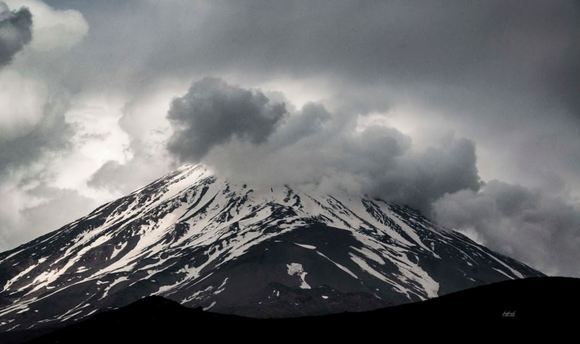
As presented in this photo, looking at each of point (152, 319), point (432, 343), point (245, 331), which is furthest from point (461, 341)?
point (152, 319)

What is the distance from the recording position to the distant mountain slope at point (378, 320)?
111 metres

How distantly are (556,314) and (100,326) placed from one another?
7949cm

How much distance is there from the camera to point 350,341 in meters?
122

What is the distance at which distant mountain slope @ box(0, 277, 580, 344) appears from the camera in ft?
364

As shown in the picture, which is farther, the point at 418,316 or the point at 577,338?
the point at 418,316

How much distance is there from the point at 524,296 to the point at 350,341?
90.2ft

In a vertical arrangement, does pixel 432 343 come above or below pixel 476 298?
below

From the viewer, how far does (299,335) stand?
130750 mm

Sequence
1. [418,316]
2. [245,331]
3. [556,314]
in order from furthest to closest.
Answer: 1. [245,331]
2. [418,316]
3. [556,314]

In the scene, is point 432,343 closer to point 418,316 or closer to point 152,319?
point 418,316

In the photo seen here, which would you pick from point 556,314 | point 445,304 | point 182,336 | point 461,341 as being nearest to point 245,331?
point 182,336

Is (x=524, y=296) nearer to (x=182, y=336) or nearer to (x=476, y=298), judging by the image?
(x=476, y=298)

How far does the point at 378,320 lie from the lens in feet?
432

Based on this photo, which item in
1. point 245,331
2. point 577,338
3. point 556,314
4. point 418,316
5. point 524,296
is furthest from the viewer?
point 245,331
